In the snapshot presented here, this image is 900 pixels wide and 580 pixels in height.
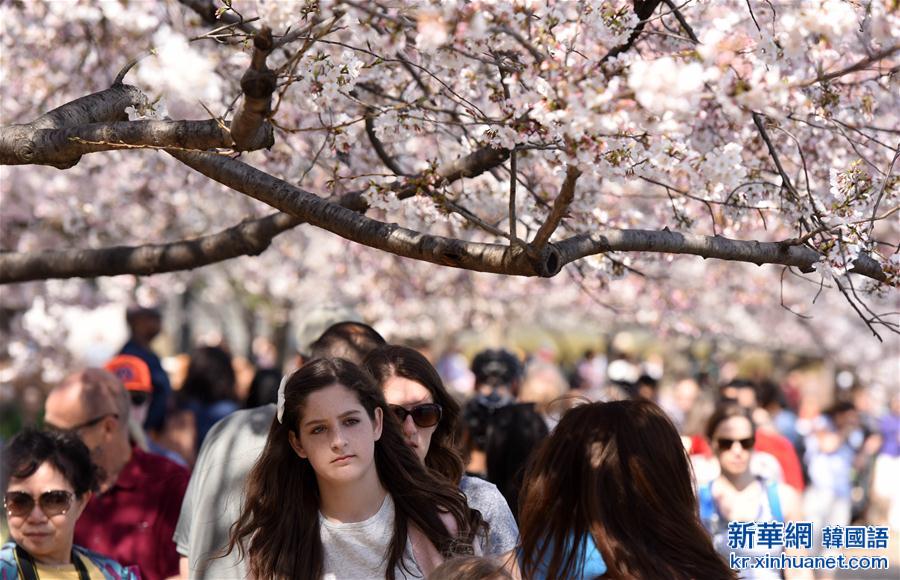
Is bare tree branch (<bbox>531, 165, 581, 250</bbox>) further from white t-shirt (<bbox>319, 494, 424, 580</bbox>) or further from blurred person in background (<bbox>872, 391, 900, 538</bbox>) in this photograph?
blurred person in background (<bbox>872, 391, 900, 538</bbox>)

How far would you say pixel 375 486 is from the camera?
3.52 m

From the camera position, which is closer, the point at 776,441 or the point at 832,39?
the point at 832,39

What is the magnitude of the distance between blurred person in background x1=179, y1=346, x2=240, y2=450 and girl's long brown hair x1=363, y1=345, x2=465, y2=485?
4.01 metres

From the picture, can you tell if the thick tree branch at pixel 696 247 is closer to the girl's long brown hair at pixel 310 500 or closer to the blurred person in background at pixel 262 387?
the girl's long brown hair at pixel 310 500

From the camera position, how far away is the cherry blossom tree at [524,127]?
9.59 ft

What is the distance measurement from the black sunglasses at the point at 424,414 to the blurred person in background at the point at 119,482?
1.28 metres

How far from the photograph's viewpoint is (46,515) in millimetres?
3988

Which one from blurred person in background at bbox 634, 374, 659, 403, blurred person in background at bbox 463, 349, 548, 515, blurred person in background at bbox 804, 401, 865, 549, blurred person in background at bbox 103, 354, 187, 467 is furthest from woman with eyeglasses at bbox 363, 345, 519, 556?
blurred person in background at bbox 804, 401, 865, 549

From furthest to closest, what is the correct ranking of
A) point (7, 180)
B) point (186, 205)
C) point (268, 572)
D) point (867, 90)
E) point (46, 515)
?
point (186, 205), point (7, 180), point (867, 90), point (46, 515), point (268, 572)

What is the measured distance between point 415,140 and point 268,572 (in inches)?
123

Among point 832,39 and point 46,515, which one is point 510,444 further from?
point 832,39

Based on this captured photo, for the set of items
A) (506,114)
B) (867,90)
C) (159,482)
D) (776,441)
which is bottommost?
(159,482)

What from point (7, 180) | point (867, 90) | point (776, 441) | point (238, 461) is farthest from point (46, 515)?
point (7, 180)

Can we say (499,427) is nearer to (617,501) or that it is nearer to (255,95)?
(617,501)
